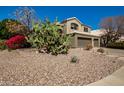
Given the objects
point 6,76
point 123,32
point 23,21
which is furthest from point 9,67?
point 123,32

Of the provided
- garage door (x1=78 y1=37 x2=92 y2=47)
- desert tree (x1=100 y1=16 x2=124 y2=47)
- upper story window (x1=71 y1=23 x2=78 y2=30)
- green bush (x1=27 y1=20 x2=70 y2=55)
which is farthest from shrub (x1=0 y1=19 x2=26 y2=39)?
desert tree (x1=100 y1=16 x2=124 y2=47)

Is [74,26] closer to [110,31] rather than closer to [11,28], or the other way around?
[110,31]

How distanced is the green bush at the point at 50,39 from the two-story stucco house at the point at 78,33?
12.7m

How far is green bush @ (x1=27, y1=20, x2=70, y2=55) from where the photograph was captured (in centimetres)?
1642

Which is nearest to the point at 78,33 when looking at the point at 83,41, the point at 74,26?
the point at 83,41

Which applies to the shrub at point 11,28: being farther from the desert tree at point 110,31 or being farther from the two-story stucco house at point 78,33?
the desert tree at point 110,31

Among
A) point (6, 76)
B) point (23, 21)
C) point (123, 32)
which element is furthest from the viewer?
point (123, 32)

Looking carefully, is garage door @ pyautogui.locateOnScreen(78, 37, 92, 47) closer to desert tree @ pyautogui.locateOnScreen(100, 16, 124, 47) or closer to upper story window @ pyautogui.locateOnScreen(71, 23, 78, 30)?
upper story window @ pyautogui.locateOnScreen(71, 23, 78, 30)

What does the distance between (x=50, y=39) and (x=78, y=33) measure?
47.0 feet

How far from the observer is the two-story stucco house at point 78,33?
30.4m

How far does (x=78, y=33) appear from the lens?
100ft
